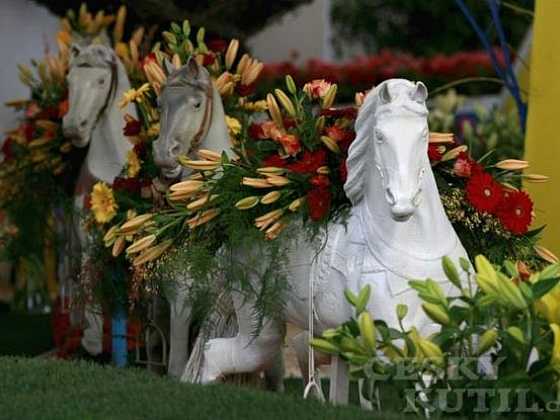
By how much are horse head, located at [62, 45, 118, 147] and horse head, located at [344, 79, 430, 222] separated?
3.27 meters

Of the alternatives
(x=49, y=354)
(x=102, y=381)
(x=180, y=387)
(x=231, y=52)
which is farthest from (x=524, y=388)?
(x=49, y=354)

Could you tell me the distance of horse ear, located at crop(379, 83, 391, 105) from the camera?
609cm

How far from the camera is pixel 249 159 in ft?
23.5

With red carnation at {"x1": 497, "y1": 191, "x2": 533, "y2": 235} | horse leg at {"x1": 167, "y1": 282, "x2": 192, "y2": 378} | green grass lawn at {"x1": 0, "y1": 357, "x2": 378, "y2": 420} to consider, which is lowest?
horse leg at {"x1": 167, "y1": 282, "x2": 192, "y2": 378}

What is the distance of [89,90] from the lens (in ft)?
30.2

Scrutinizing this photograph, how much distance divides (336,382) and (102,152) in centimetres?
320

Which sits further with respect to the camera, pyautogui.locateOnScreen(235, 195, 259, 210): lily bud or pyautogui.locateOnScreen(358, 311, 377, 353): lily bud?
pyautogui.locateOnScreen(235, 195, 259, 210): lily bud

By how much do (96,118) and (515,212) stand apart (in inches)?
134

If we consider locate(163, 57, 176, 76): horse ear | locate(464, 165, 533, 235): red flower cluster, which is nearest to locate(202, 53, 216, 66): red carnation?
locate(163, 57, 176, 76): horse ear

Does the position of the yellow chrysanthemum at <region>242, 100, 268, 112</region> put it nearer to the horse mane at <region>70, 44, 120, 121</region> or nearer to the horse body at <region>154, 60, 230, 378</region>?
the horse body at <region>154, 60, 230, 378</region>

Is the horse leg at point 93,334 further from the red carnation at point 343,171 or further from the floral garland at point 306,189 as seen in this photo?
the red carnation at point 343,171

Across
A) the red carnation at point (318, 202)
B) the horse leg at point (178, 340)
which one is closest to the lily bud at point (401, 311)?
the red carnation at point (318, 202)

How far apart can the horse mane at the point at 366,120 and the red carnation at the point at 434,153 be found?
0.37 m

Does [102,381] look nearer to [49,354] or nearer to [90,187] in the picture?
[90,187]
